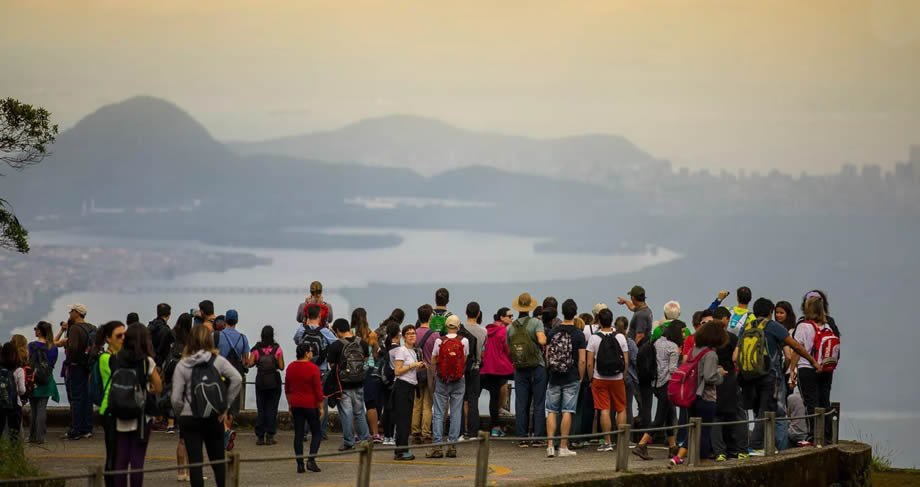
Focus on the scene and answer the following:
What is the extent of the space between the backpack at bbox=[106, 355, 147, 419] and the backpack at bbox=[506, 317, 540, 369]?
556 centimetres

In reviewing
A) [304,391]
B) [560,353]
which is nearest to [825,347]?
[560,353]

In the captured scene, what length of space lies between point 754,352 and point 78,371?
8.65m

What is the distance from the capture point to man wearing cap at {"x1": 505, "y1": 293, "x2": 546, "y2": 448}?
14633 millimetres

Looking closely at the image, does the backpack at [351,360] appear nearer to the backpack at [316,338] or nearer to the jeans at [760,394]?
the backpack at [316,338]

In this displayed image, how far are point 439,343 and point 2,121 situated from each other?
6038 millimetres

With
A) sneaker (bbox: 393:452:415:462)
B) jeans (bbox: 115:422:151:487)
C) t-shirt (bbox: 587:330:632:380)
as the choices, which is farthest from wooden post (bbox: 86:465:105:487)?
t-shirt (bbox: 587:330:632:380)

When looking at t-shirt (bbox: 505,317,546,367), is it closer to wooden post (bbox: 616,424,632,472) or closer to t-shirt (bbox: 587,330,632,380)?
t-shirt (bbox: 587,330,632,380)

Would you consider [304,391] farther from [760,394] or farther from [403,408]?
[760,394]

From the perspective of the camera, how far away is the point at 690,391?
12.4 m

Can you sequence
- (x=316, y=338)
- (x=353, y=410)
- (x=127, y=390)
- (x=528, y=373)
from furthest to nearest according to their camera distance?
1. (x=316, y=338)
2. (x=528, y=373)
3. (x=353, y=410)
4. (x=127, y=390)

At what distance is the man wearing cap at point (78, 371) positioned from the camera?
15719 millimetres

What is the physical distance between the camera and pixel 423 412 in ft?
47.9

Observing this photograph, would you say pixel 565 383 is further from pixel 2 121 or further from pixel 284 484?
pixel 2 121

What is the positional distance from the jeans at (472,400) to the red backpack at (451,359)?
1016mm
